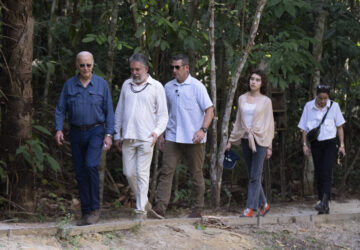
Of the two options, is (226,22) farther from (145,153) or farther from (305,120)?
(145,153)

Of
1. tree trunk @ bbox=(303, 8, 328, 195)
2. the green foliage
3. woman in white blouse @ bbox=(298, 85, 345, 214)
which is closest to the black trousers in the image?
woman in white blouse @ bbox=(298, 85, 345, 214)

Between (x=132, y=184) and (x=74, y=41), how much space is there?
3.11 metres

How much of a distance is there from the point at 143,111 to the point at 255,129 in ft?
5.62

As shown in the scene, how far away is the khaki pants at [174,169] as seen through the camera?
7781mm

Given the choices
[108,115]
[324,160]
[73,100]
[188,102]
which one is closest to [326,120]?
[324,160]

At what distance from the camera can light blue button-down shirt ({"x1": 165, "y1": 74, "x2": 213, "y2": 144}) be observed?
7746mm

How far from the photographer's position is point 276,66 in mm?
9953

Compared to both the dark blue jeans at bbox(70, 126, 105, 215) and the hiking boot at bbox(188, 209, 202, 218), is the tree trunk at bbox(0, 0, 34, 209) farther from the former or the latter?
the hiking boot at bbox(188, 209, 202, 218)

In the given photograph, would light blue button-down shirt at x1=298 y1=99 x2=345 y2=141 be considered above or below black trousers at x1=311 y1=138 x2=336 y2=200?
above

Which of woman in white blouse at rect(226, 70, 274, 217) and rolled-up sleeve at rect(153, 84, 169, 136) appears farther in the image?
woman in white blouse at rect(226, 70, 274, 217)

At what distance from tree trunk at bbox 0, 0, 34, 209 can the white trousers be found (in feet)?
6.37

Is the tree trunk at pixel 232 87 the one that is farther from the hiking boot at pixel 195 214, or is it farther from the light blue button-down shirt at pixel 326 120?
the hiking boot at pixel 195 214

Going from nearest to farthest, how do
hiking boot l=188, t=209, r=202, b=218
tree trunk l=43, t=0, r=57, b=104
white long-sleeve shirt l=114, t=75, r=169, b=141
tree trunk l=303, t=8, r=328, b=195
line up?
white long-sleeve shirt l=114, t=75, r=169, b=141 < hiking boot l=188, t=209, r=202, b=218 < tree trunk l=43, t=0, r=57, b=104 < tree trunk l=303, t=8, r=328, b=195

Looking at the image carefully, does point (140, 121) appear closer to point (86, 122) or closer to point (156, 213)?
point (86, 122)
